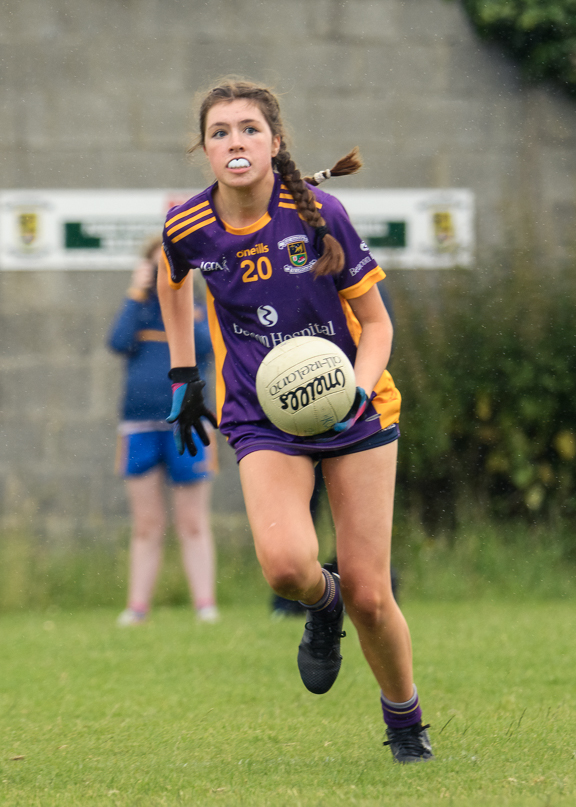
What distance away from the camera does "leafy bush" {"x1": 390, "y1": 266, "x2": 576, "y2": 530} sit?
29.9ft

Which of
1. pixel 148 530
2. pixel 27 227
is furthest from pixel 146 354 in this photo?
pixel 27 227

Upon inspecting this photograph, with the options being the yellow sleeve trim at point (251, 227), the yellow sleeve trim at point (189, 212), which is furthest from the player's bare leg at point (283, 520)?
the yellow sleeve trim at point (189, 212)

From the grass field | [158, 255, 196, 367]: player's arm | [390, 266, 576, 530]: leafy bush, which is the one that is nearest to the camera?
the grass field

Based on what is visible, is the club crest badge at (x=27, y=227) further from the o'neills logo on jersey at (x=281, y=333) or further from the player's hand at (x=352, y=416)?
the player's hand at (x=352, y=416)

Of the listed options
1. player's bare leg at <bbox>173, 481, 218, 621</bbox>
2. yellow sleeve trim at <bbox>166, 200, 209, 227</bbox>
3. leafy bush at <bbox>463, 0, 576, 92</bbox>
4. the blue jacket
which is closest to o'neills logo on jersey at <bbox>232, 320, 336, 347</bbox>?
yellow sleeve trim at <bbox>166, 200, 209, 227</bbox>

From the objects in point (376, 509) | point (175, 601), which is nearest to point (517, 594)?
point (175, 601)

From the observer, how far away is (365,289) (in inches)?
159

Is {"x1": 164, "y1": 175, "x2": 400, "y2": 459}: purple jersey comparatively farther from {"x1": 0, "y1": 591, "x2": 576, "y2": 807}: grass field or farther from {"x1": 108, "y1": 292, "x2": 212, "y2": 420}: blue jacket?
{"x1": 108, "y1": 292, "x2": 212, "y2": 420}: blue jacket

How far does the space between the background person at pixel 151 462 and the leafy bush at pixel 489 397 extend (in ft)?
7.58

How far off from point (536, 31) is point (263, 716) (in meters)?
7.38

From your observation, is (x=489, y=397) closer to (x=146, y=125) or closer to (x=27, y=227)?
(x=146, y=125)

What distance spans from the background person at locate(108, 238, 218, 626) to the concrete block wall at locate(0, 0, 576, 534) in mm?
2308

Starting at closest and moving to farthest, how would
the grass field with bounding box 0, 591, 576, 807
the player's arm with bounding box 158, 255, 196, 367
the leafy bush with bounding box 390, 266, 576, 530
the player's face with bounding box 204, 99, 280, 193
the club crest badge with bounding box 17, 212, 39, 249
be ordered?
the grass field with bounding box 0, 591, 576, 807 < the player's face with bounding box 204, 99, 280, 193 < the player's arm with bounding box 158, 255, 196, 367 < the leafy bush with bounding box 390, 266, 576, 530 < the club crest badge with bounding box 17, 212, 39, 249

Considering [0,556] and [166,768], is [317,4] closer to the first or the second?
[0,556]
